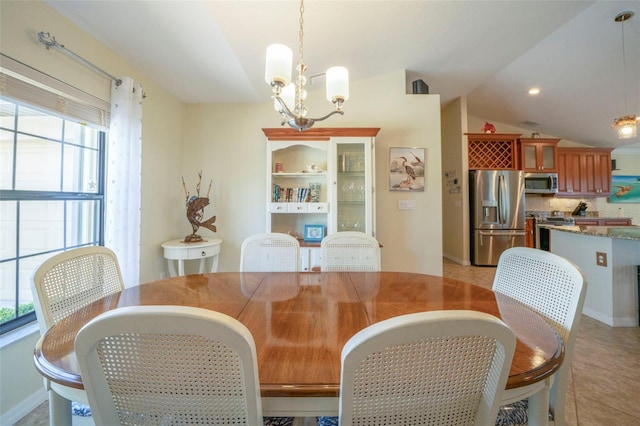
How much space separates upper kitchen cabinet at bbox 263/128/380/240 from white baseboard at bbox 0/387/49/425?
1.91 metres

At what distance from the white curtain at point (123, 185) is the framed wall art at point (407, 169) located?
2.63 metres

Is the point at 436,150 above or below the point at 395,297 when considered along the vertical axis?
above

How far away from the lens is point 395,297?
47.6 inches

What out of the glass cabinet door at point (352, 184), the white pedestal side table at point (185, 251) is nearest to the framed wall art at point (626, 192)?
the glass cabinet door at point (352, 184)

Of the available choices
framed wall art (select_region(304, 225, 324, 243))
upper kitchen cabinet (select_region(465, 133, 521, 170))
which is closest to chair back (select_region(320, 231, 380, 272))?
framed wall art (select_region(304, 225, 324, 243))

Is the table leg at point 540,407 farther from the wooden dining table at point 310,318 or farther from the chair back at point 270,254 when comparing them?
the chair back at point 270,254

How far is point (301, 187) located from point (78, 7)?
85.9 inches

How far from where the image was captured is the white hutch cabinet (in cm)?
275

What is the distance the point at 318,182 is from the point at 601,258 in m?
2.93

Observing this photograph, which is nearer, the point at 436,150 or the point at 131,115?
the point at 131,115

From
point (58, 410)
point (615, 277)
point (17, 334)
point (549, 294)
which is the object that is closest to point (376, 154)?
point (549, 294)

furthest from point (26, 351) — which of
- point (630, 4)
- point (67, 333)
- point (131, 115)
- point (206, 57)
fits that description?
point (630, 4)

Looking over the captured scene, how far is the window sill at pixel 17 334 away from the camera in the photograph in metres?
1.35

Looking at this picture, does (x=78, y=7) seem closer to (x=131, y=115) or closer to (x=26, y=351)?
(x=131, y=115)
